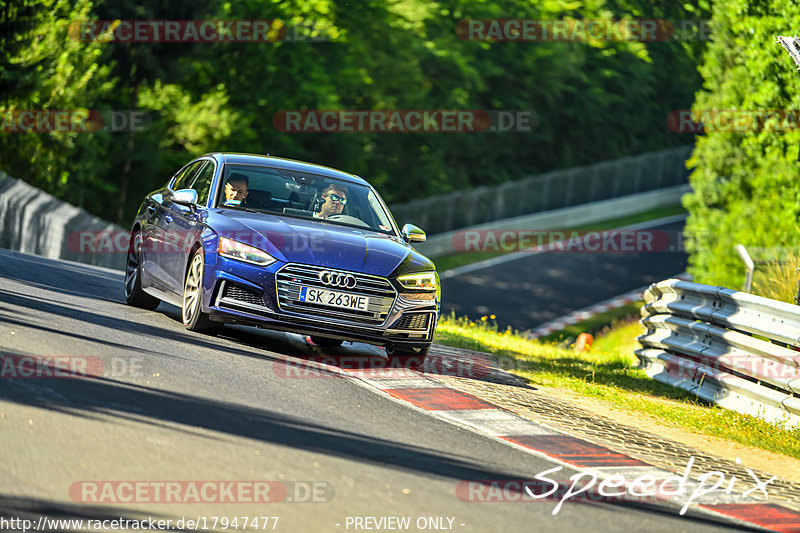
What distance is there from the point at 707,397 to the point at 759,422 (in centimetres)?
138

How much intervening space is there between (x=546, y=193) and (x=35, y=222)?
111 ft

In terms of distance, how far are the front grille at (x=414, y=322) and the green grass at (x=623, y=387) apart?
151 centimetres

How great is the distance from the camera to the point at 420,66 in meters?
51.7

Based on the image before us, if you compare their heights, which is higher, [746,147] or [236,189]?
[746,147]

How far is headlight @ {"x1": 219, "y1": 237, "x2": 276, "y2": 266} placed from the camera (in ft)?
31.3

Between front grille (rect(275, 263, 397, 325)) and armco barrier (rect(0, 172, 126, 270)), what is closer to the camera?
front grille (rect(275, 263, 397, 325))

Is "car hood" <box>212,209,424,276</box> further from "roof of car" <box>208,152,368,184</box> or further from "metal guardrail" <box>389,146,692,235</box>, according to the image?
"metal guardrail" <box>389,146,692,235</box>

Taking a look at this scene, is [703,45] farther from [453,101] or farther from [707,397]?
[707,397]

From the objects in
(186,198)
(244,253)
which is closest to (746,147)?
(186,198)

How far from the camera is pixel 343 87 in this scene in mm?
46281

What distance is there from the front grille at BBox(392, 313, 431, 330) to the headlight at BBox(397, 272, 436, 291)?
0.24 metres

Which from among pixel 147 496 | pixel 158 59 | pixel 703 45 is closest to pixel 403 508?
pixel 147 496

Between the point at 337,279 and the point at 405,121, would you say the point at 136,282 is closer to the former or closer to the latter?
the point at 337,279

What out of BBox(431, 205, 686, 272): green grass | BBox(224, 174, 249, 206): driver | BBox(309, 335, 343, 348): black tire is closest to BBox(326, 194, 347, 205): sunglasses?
BBox(224, 174, 249, 206): driver
